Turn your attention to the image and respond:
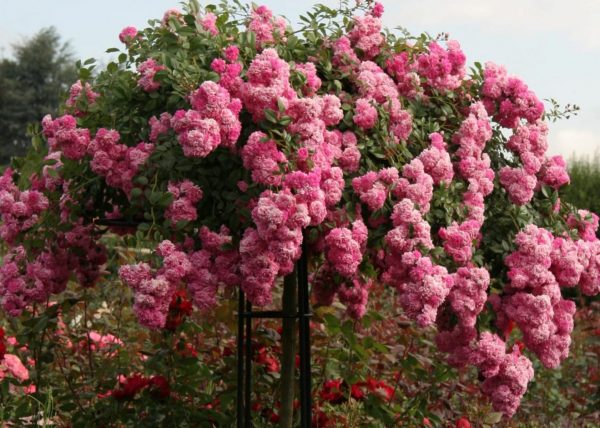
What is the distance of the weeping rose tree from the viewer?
2807 mm

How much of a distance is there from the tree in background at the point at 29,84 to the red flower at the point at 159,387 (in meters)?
29.5

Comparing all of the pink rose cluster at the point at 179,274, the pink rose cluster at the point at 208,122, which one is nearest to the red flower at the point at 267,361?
the pink rose cluster at the point at 179,274

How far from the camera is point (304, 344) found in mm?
3289

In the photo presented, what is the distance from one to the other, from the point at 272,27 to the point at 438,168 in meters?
0.88

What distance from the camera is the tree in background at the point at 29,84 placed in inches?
1307

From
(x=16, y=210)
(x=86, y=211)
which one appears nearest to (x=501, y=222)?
(x=86, y=211)

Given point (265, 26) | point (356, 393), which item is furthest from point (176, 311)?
point (265, 26)

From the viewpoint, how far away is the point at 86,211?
339 cm

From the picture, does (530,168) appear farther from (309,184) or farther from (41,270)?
(41,270)

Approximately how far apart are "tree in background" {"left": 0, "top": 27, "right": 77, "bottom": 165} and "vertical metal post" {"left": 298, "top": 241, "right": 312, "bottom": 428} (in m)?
30.0

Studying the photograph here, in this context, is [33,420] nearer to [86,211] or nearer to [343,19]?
[86,211]

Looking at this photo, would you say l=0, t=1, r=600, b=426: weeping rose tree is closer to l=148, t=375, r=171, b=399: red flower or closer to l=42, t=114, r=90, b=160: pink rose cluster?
l=42, t=114, r=90, b=160: pink rose cluster

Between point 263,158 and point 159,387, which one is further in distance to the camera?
point 159,387

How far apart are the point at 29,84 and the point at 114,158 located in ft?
114
